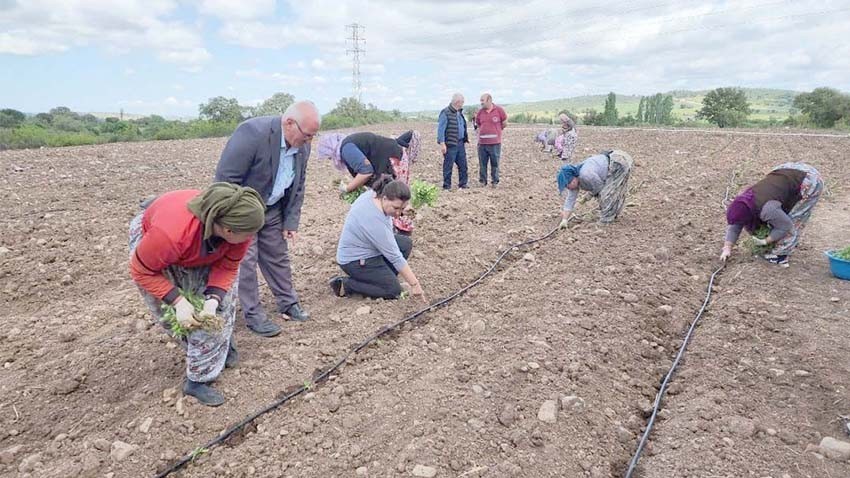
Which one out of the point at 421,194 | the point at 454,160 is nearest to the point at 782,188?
the point at 421,194

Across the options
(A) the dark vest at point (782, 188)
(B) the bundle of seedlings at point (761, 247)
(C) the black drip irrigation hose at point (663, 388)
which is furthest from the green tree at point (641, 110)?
(C) the black drip irrigation hose at point (663, 388)

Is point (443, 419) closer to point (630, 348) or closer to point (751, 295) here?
point (630, 348)

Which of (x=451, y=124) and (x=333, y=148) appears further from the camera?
(x=451, y=124)

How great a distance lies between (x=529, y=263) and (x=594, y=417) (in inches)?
108

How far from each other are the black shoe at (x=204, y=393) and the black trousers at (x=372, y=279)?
5.64 feet

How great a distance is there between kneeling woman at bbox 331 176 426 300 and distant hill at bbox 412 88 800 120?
4000 cm

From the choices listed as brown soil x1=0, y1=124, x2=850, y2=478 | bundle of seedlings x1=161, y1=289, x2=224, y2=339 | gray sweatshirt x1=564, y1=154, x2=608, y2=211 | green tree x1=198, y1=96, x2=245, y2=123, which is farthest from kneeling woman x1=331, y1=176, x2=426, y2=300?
green tree x1=198, y1=96, x2=245, y2=123

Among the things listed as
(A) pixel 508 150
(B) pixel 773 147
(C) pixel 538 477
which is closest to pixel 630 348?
(C) pixel 538 477

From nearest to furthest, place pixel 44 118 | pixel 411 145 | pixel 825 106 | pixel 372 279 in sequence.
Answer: pixel 372 279, pixel 411 145, pixel 825 106, pixel 44 118

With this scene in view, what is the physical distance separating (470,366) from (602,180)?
3.98m

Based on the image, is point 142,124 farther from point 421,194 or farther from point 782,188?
point 782,188

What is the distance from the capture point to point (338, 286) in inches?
200

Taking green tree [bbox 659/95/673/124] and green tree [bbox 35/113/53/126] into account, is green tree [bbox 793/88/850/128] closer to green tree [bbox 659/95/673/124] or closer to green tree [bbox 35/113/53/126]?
green tree [bbox 659/95/673/124]

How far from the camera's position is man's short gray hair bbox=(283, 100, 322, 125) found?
12.4 feet
